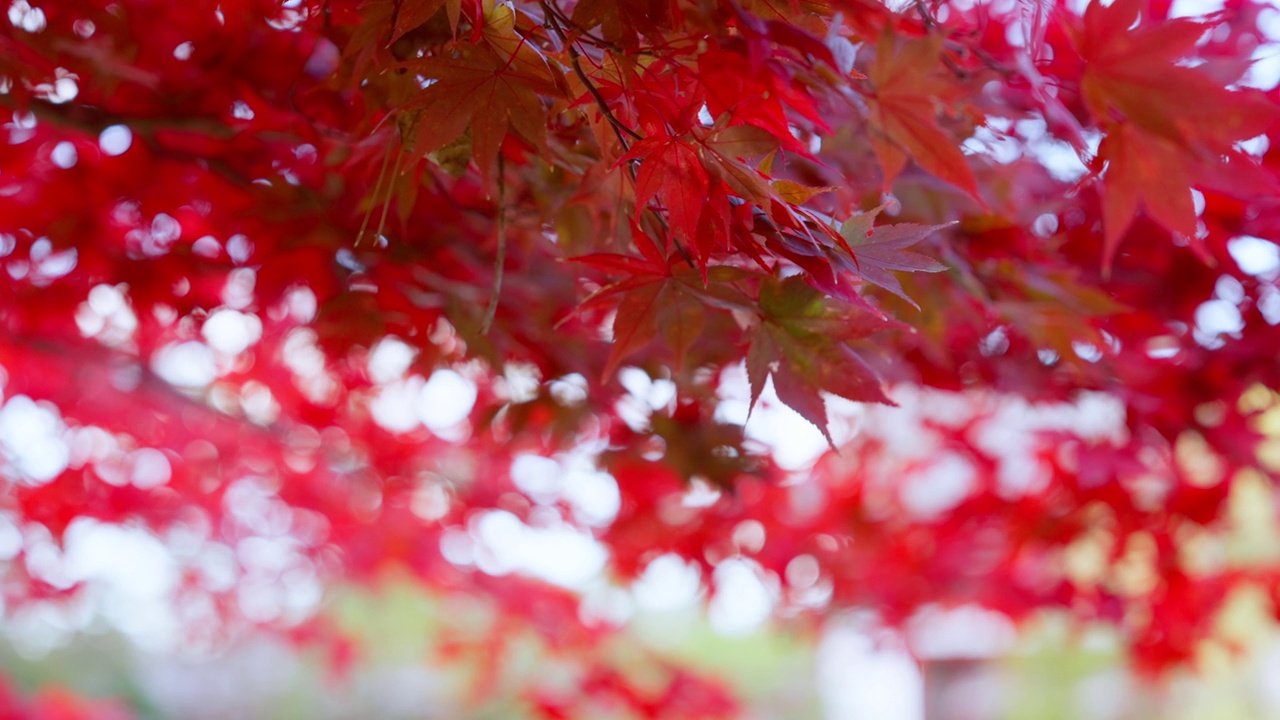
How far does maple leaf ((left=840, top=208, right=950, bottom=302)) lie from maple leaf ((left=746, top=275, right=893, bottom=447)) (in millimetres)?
87

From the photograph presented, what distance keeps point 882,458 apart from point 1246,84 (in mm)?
2248

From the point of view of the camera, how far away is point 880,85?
67cm

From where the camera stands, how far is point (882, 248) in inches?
24.2

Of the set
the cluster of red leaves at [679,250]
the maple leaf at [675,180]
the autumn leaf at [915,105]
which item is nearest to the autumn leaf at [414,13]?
the cluster of red leaves at [679,250]

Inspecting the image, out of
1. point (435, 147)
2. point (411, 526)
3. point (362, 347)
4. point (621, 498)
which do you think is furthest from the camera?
point (411, 526)

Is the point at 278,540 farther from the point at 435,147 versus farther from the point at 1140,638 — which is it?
the point at 435,147

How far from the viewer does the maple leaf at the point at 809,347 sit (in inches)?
27.6

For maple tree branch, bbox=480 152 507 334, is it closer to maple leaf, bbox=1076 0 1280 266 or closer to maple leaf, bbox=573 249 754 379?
maple leaf, bbox=573 249 754 379

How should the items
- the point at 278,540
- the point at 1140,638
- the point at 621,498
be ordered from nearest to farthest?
the point at 621,498 → the point at 1140,638 → the point at 278,540

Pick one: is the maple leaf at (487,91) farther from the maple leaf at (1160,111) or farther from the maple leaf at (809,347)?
the maple leaf at (1160,111)

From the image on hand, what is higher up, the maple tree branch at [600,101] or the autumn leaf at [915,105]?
Result: the autumn leaf at [915,105]

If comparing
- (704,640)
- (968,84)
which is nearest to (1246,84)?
(968,84)

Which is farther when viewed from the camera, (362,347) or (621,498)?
(621,498)

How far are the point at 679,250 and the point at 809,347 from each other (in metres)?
0.13
